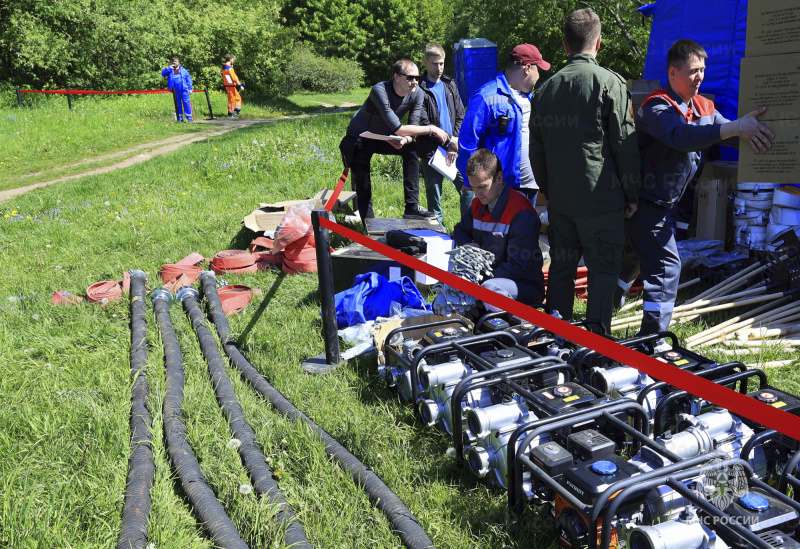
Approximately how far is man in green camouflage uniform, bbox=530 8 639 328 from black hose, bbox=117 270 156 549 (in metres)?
2.86

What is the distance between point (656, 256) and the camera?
4160mm

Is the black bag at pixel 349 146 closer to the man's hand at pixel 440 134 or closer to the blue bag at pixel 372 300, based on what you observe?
the man's hand at pixel 440 134

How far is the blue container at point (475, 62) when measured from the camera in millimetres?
13867

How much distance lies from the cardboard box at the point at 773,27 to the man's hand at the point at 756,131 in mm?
326

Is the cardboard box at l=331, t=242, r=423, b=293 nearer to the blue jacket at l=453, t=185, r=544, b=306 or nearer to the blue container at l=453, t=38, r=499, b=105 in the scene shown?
the blue jacket at l=453, t=185, r=544, b=306

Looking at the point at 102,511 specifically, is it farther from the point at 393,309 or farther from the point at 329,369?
the point at 393,309

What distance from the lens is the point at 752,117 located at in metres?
3.55

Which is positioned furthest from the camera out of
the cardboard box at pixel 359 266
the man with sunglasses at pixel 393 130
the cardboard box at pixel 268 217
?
→ the cardboard box at pixel 268 217

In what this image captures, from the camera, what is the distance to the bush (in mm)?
35906

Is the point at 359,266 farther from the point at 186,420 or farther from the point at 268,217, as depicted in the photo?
the point at 186,420

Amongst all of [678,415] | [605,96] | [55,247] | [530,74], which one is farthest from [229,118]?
[678,415]

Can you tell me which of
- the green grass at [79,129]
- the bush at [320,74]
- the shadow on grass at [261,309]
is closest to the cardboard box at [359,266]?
the shadow on grass at [261,309]

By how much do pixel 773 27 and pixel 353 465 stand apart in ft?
10.5

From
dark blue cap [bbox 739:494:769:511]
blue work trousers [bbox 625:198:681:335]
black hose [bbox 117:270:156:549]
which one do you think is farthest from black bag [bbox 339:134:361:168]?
dark blue cap [bbox 739:494:769:511]
